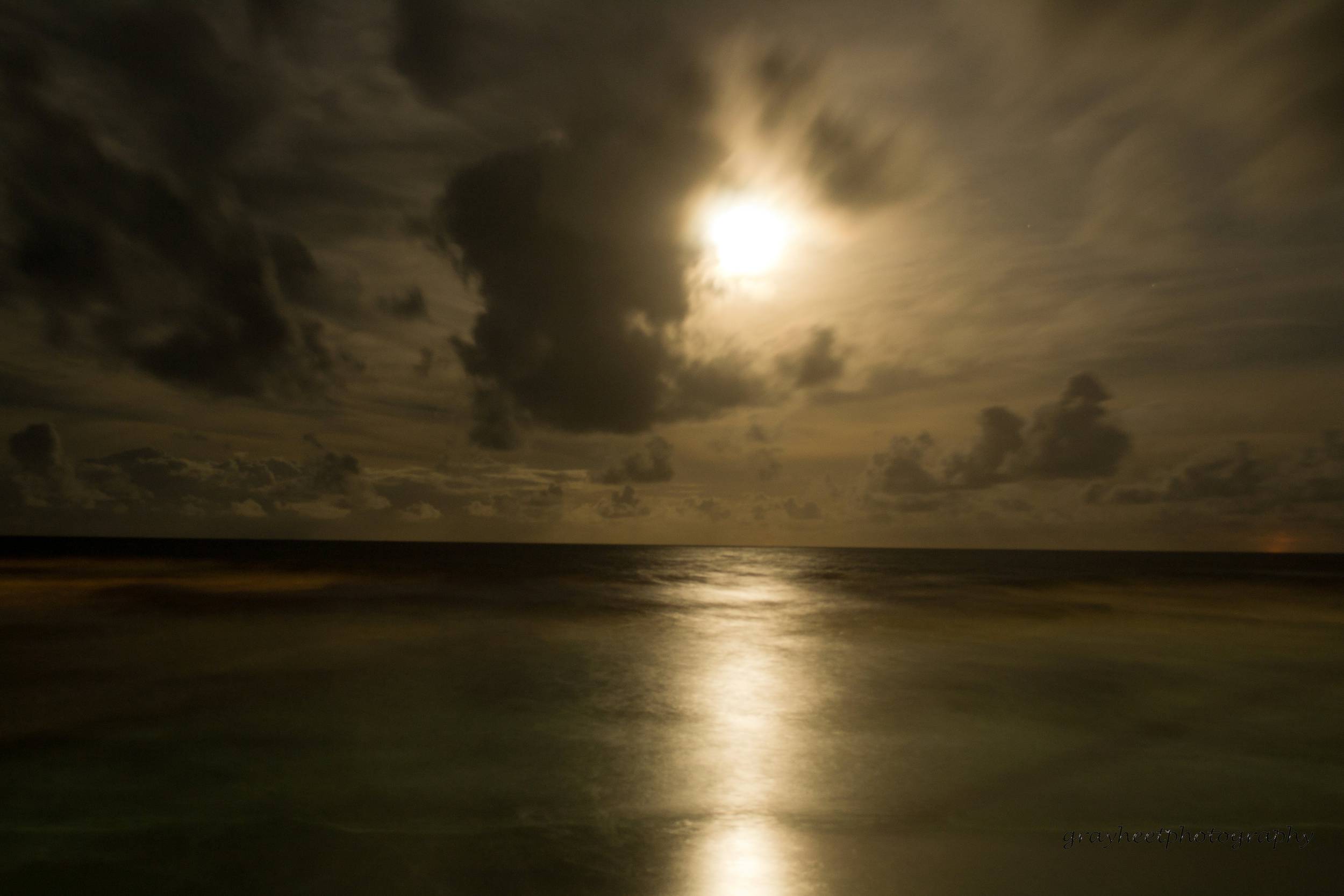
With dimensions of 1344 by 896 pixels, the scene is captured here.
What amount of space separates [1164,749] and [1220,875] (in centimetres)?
522

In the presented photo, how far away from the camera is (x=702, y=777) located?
1044 centimetres

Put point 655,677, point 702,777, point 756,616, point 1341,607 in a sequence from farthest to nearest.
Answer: point 1341,607, point 756,616, point 655,677, point 702,777

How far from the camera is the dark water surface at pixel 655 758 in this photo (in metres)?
7.35

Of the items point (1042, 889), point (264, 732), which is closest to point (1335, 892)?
point (1042, 889)

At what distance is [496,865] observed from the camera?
24.2 feet

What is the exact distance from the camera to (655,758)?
11.4 metres

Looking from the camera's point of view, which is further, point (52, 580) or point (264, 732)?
point (52, 580)

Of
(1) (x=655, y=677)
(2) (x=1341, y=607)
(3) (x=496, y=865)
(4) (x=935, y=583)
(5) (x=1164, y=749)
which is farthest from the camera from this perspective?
(4) (x=935, y=583)

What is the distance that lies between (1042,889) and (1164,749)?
6636 mm

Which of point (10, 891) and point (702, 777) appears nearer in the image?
point (10, 891)

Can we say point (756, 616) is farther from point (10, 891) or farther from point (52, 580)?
point (52, 580)

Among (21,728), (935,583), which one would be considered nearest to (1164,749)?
(21,728)

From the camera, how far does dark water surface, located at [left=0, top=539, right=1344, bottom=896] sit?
24.1ft

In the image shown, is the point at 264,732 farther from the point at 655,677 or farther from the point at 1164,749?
the point at 1164,749
